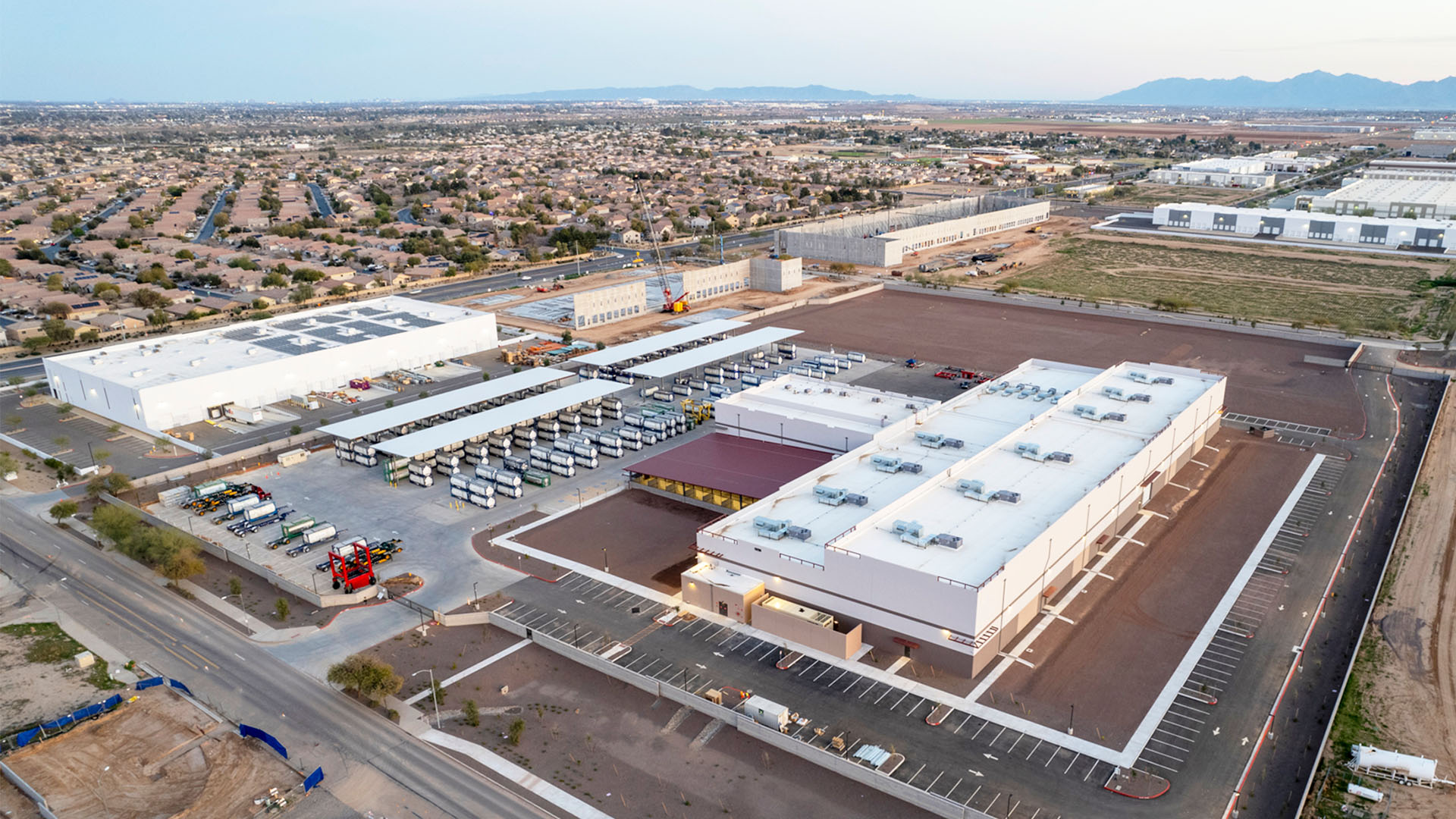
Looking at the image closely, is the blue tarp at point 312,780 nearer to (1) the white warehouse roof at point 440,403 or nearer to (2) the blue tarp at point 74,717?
(2) the blue tarp at point 74,717

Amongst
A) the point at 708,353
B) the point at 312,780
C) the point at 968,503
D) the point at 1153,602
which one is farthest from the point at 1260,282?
the point at 312,780

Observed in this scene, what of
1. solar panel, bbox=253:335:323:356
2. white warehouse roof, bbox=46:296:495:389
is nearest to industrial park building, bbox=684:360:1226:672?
white warehouse roof, bbox=46:296:495:389

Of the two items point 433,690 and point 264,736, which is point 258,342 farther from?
point 433,690

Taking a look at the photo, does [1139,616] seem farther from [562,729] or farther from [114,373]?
[114,373]

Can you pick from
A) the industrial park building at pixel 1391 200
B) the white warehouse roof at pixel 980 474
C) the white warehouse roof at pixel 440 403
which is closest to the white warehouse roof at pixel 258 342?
the white warehouse roof at pixel 440 403

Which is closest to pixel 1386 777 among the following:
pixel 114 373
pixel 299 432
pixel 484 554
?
pixel 484 554
